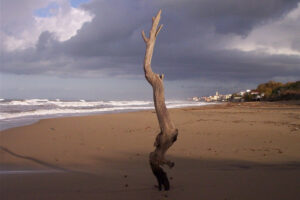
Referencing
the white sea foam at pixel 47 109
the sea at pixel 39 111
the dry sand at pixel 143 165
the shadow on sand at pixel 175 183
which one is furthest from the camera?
the white sea foam at pixel 47 109

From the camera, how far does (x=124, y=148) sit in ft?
32.6

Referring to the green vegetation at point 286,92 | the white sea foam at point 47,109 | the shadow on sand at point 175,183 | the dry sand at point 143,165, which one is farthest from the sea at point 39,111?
the green vegetation at point 286,92

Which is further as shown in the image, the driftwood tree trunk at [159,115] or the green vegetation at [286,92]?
the green vegetation at [286,92]

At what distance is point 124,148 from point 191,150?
2396 mm

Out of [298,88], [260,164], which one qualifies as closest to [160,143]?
[260,164]

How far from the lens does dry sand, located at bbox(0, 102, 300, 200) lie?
16.5 ft

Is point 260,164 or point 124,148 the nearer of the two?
point 260,164

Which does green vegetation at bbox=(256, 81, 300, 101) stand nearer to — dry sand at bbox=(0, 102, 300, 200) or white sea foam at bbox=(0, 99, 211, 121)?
white sea foam at bbox=(0, 99, 211, 121)

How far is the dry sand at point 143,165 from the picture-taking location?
5.03m

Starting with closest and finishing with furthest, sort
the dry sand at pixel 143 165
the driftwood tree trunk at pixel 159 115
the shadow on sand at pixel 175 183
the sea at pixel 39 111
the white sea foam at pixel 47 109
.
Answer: the driftwood tree trunk at pixel 159 115 → the shadow on sand at pixel 175 183 → the dry sand at pixel 143 165 → the sea at pixel 39 111 → the white sea foam at pixel 47 109

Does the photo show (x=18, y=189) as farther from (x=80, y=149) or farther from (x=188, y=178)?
(x=80, y=149)

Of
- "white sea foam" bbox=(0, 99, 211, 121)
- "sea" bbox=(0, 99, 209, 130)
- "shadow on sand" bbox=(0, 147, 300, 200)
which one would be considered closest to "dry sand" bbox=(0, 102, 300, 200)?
"shadow on sand" bbox=(0, 147, 300, 200)

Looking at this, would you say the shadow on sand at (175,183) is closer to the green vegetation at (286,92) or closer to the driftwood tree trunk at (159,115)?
the driftwood tree trunk at (159,115)

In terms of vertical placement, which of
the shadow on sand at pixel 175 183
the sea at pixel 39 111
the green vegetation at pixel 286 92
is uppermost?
the green vegetation at pixel 286 92
